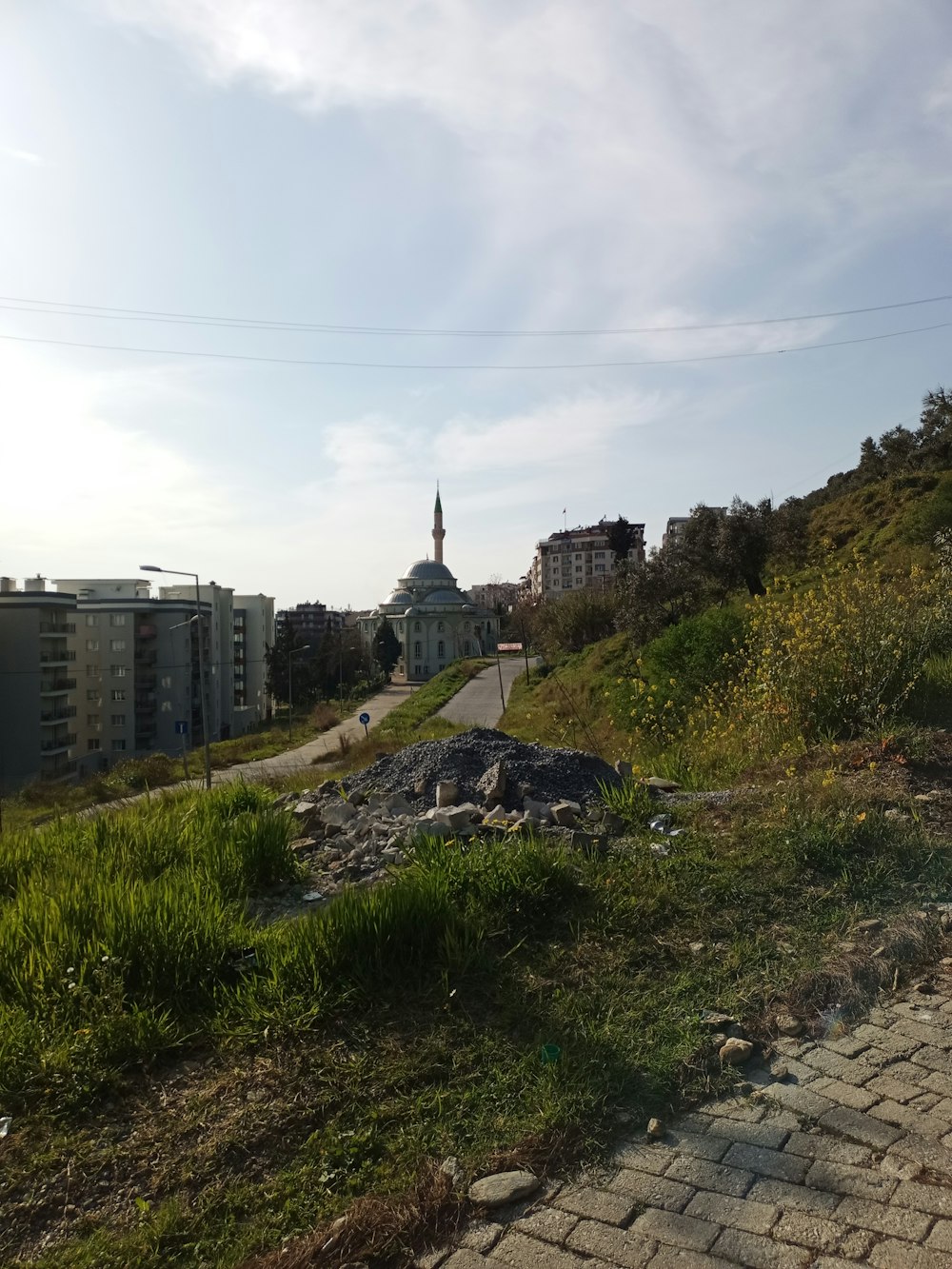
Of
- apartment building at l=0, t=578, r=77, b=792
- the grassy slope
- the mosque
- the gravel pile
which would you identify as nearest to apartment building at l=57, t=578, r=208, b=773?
apartment building at l=0, t=578, r=77, b=792

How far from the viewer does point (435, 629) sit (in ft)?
277

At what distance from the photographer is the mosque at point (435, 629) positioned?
277 ft

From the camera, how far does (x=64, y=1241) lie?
245cm

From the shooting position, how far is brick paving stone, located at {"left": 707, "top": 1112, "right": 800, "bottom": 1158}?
2.79 metres

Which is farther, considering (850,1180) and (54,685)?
(54,685)

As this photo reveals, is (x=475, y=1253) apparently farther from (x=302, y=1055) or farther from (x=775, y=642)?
(x=775, y=642)

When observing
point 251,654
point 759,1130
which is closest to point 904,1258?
point 759,1130

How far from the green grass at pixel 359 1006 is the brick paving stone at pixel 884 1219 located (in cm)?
70

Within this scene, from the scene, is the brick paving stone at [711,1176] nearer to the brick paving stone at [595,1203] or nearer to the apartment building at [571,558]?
the brick paving stone at [595,1203]

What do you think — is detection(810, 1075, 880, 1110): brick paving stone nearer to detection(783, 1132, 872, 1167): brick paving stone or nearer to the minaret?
detection(783, 1132, 872, 1167): brick paving stone

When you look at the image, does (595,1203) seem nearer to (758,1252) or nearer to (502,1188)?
(502,1188)

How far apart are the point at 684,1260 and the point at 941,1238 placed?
67 cm

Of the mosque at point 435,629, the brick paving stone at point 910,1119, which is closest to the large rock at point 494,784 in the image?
the brick paving stone at point 910,1119

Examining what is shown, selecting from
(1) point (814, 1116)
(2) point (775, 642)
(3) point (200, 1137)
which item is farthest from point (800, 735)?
(3) point (200, 1137)
